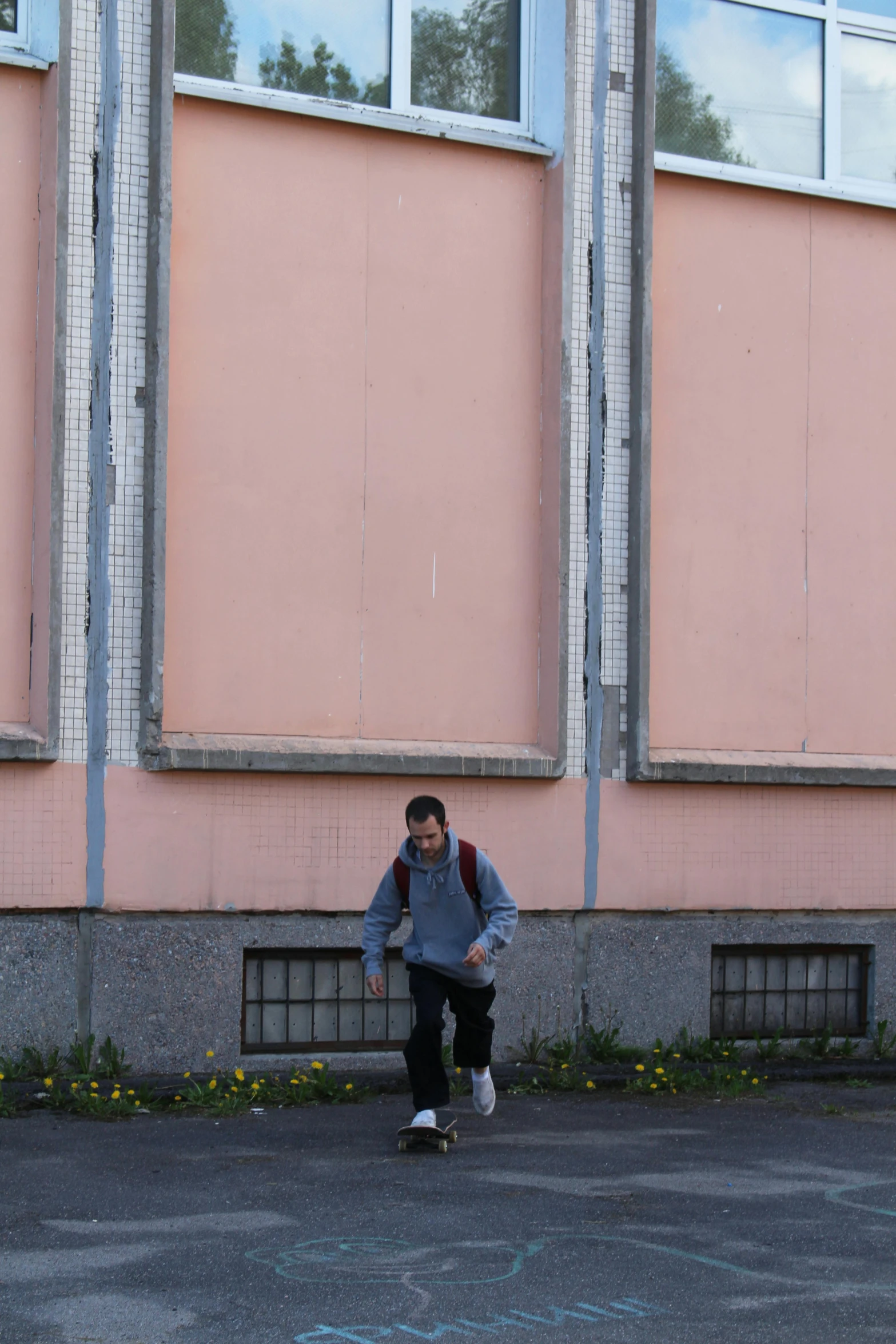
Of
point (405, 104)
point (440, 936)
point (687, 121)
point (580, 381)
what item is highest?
point (687, 121)

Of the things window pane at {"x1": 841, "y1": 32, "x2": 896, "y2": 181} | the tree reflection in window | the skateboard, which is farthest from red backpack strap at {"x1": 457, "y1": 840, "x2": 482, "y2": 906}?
window pane at {"x1": 841, "y1": 32, "x2": 896, "y2": 181}

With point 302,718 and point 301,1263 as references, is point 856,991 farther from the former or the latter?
point 301,1263

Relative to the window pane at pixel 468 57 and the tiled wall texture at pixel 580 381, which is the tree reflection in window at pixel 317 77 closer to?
the window pane at pixel 468 57

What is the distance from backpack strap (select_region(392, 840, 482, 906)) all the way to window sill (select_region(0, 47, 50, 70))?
14.2 feet

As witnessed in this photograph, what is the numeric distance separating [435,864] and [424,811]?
31 centimetres

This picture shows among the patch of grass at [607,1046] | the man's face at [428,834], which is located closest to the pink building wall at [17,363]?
the man's face at [428,834]

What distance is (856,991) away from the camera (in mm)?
9406

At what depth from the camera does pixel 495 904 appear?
264 inches

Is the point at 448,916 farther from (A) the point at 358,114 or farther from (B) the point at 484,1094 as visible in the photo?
(A) the point at 358,114

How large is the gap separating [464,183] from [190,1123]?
16.8 ft

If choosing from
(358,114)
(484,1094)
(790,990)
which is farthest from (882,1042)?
(358,114)

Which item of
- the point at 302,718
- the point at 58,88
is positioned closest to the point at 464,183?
the point at 58,88

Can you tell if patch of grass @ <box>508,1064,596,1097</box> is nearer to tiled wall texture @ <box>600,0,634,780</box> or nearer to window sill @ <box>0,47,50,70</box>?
tiled wall texture @ <box>600,0,634,780</box>

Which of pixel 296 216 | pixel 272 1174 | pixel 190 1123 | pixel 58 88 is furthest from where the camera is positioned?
pixel 296 216
